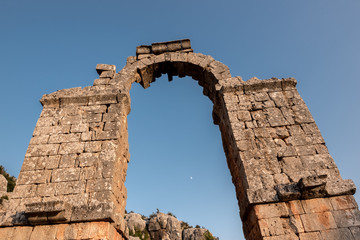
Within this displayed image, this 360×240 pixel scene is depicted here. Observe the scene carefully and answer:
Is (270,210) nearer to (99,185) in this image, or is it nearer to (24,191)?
(99,185)

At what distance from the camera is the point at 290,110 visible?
5289 mm

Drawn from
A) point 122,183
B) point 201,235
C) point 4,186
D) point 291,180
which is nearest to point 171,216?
point 201,235

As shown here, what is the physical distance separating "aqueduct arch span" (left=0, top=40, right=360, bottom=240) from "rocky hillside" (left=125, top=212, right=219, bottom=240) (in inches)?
657

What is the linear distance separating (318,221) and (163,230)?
1943 cm

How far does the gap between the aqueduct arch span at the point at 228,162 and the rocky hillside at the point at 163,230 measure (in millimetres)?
16693

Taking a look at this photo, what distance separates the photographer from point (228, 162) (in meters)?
6.44

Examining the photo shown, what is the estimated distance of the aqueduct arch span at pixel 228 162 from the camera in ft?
12.4

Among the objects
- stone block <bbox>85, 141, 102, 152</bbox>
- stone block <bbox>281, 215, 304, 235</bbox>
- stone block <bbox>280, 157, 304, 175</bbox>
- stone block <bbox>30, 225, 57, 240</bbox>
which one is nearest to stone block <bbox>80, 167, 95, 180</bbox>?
stone block <bbox>85, 141, 102, 152</bbox>

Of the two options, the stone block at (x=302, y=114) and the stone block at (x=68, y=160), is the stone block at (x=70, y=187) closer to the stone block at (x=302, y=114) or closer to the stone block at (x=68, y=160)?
the stone block at (x=68, y=160)

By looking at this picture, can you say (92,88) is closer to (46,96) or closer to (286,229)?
(46,96)

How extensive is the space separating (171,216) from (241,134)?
19.9 m

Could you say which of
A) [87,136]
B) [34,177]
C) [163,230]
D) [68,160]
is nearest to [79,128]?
[87,136]

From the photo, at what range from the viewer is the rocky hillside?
802 inches

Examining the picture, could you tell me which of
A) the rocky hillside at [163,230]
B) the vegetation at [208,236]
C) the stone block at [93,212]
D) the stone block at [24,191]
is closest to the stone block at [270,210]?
the stone block at [93,212]
